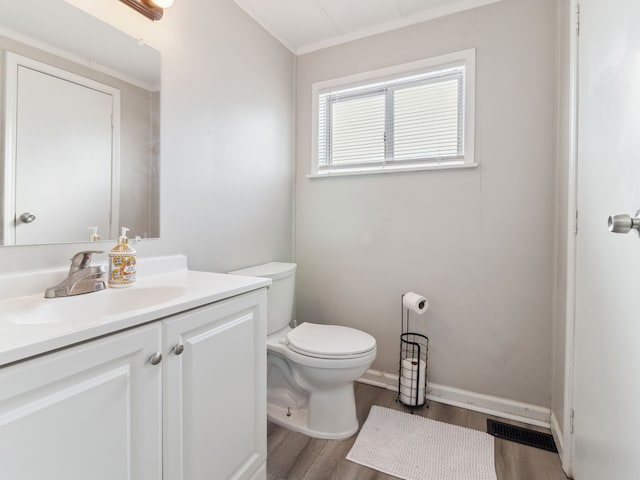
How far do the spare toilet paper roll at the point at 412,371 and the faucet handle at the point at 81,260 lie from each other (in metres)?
1.63

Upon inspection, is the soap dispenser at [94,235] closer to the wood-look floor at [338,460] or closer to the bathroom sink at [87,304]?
the bathroom sink at [87,304]

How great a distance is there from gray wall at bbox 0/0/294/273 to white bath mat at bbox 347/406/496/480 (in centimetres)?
114

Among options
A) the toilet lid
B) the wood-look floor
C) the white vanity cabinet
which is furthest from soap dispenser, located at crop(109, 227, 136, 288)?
the wood-look floor

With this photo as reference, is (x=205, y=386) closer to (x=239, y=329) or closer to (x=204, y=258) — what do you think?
(x=239, y=329)

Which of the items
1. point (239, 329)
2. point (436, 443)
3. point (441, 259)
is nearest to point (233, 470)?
point (239, 329)

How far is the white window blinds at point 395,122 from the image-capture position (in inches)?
74.9

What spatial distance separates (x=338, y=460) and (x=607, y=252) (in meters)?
1.32

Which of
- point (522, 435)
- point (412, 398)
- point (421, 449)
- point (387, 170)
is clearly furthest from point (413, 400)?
point (387, 170)

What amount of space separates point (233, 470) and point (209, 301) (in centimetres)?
62

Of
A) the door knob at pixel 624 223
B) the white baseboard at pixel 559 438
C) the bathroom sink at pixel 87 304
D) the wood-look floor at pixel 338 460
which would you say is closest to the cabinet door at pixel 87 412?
the bathroom sink at pixel 87 304

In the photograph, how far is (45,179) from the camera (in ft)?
3.51

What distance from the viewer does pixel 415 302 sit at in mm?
1796

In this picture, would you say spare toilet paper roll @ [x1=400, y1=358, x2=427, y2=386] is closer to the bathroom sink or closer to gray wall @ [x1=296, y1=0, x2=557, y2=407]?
gray wall @ [x1=296, y1=0, x2=557, y2=407]

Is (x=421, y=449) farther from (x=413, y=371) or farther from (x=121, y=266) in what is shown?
(x=121, y=266)
